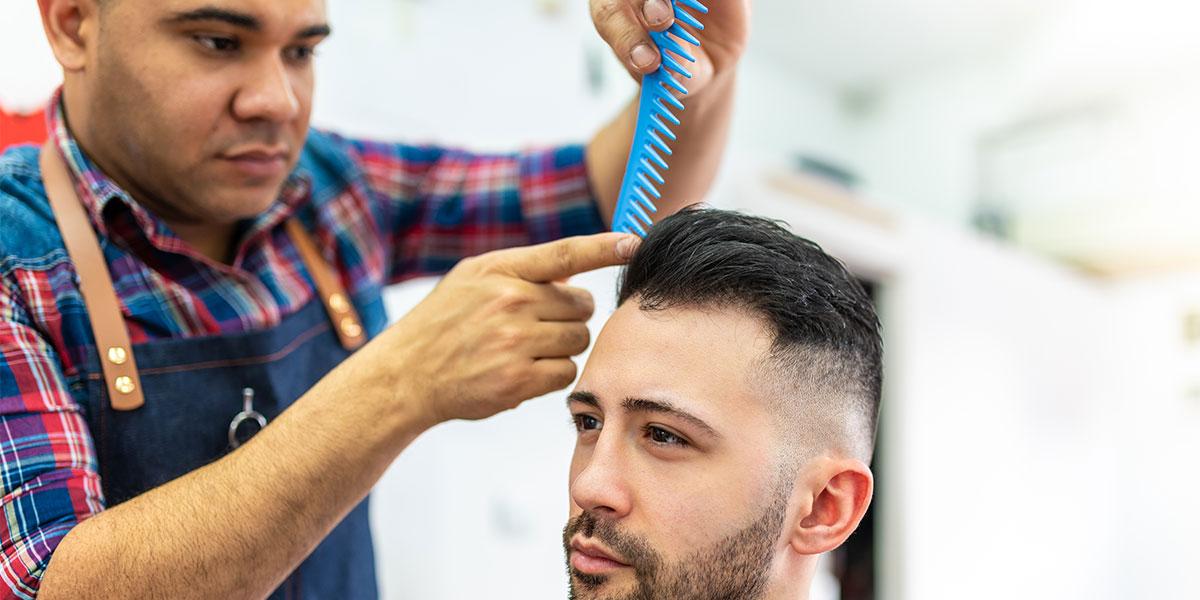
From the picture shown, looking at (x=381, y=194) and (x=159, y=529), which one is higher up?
(x=381, y=194)

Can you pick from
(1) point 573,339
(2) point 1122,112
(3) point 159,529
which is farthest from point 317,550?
(2) point 1122,112

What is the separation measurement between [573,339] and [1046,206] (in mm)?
5653

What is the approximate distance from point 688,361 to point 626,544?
0.24 metres

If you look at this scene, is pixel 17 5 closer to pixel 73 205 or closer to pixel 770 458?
pixel 73 205

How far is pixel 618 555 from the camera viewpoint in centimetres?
126

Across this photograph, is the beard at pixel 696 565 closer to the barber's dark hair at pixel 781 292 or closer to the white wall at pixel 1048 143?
the barber's dark hair at pixel 781 292

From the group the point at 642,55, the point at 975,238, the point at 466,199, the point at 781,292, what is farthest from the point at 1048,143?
the point at 642,55

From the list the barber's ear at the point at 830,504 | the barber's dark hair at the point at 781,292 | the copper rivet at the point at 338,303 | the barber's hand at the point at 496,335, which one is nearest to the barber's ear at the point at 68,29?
the copper rivet at the point at 338,303

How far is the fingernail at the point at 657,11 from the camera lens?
1.29 meters

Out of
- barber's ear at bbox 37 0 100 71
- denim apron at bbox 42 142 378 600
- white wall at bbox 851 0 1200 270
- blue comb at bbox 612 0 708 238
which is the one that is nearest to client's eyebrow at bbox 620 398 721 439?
blue comb at bbox 612 0 708 238

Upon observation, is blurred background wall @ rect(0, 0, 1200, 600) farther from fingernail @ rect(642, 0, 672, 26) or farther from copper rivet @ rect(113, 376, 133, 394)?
fingernail @ rect(642, 0, 672, 26)

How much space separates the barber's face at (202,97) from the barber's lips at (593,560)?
737mm

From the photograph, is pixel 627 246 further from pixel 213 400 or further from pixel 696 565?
pixel 213 400

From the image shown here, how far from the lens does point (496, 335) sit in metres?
1.35
